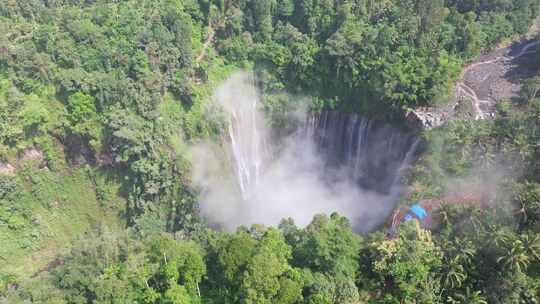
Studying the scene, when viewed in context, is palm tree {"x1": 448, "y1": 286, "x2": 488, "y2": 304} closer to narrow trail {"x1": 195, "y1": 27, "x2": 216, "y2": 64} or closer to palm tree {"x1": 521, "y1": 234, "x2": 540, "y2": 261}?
palm tree {"x1": 521, "y1": 234, "x2": 540, "y2": 261}

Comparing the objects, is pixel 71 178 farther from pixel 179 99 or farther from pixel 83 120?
pixel 179 99

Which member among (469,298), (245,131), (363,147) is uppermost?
(245,131)

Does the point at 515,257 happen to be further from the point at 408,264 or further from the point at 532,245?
the point at 408,264

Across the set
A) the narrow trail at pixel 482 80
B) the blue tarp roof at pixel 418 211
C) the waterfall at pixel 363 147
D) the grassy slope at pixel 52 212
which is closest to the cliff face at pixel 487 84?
the narrow trail at pixel 482 80

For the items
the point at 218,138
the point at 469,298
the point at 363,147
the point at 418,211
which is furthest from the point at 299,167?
the point at 469,298

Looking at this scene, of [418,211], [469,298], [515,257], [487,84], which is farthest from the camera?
[487,84]

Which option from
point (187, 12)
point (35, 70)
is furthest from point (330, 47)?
point (35, 70)

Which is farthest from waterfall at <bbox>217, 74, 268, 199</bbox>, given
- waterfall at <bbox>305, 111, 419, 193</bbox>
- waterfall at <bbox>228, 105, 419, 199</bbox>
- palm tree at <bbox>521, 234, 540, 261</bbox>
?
palm tree at <bbox>521, 234, 540, 261</bbox>

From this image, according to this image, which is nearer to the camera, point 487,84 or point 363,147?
point 487,84
